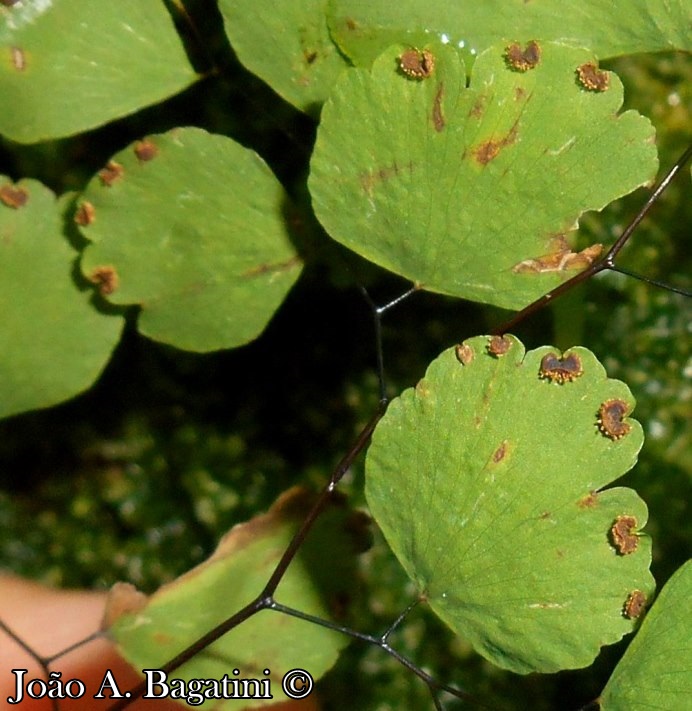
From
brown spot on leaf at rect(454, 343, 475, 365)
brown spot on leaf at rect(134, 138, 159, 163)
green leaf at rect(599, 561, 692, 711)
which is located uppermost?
brown spot on leaf at rect(134, 138, 159, 163)

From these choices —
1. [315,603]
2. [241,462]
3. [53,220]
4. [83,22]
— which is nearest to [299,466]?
[241,462]

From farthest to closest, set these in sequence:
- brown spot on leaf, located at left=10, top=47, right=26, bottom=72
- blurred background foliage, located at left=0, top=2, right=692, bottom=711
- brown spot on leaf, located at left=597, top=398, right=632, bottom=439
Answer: blurred background foliage, located at left=0, top=2, right=692, bottom=711 → brown spot on leaf, located at left=10, top=47, right=26, bottom=72 → brown spot on leaf, located at left=597, top=398, right=632, bottom=439

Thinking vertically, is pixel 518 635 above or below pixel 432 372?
below

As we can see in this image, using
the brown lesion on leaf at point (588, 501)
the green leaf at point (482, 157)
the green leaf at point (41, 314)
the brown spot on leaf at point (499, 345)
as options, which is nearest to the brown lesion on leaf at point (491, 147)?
the green leaf at point (482, 157)

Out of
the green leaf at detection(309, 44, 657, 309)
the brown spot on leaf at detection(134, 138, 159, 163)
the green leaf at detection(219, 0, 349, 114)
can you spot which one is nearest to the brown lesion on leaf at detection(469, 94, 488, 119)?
the green leaf at detection(309, 44, 657, 309)

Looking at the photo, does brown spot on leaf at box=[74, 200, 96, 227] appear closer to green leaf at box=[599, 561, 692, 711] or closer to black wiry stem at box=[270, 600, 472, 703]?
black wiry stem at box=[270, 600, 472, 703]

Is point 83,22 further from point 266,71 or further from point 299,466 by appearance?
point 299,466

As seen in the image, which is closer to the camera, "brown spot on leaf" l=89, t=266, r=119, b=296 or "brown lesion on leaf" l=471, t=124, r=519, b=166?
"brown lesion on leaf" l=471, t=124, r=519, b=166
